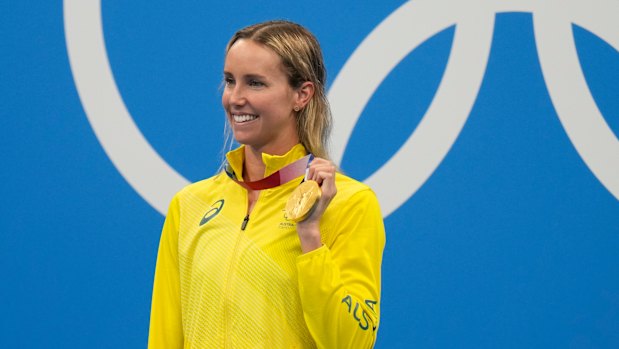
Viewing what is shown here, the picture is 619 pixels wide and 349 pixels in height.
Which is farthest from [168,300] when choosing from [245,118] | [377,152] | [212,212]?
[377,152]

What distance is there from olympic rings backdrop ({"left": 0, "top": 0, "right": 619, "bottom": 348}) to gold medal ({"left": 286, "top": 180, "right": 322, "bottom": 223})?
1.63m

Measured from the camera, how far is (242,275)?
195 centimetres

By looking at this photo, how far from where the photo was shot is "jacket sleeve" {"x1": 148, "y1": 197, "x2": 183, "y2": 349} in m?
2.13

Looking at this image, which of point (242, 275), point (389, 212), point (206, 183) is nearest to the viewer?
point (242, 275)

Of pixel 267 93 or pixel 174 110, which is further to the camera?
pixel 174 110

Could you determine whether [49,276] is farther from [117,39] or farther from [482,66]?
[482,66]

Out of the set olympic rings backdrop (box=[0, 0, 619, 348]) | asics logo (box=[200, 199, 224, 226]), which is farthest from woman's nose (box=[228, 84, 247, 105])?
olympic rings backdrop (box=[0, 0, 619, 348])

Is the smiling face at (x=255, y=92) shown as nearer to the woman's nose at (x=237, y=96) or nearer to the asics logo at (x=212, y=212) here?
the woman's nose at (x=237, y=96)

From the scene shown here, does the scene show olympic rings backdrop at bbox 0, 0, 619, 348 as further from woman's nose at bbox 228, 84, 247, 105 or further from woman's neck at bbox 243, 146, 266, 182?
woman's nose at bbox 228, 84, 247, 105

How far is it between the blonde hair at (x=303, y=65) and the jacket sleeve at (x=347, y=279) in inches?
8.1

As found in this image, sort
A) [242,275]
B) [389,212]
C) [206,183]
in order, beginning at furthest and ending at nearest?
[389,212] < [206,183] < [242,275]

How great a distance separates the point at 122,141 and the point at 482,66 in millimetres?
1350

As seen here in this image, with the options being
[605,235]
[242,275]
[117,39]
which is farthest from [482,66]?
[242,275]

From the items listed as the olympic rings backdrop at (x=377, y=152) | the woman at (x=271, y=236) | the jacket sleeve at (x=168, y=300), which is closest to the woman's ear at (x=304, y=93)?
the woman at (x=271, y=236)
